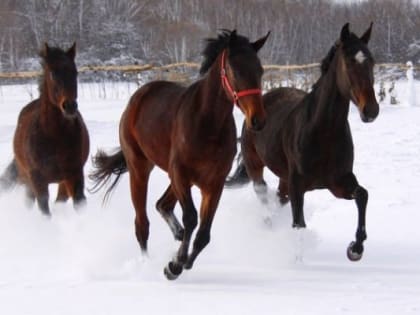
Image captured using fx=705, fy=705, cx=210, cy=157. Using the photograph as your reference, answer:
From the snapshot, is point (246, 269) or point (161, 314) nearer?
point (161, 314)

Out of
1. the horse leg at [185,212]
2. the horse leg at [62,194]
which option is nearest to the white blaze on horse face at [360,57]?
the horse leg at [185,212]

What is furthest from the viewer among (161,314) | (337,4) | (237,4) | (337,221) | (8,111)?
(337,4)

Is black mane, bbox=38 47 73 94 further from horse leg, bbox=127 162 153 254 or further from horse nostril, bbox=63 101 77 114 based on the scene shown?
horse leg, bbox=127 162 153 254

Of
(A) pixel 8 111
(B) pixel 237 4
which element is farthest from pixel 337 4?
(A) pixel 8 111

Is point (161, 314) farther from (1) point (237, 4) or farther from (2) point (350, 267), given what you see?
(1) point (237, 4)

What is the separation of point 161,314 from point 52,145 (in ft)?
10.6

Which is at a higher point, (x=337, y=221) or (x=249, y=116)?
(x=249, y=116)

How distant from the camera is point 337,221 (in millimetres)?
7402

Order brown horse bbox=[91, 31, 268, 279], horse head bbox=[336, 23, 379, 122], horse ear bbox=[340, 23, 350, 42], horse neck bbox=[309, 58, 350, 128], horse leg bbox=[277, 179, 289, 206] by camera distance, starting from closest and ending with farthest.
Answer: brown horse bbox=[91, 31, 268, 279] < horse head bbox=[336, 23, 379, 122] < horse ear bbox=[340, 23, 350, 42] < horse neck bbox=[309, 58, 350, 128] < horse leg bbox=[277, 179, 289, 206]

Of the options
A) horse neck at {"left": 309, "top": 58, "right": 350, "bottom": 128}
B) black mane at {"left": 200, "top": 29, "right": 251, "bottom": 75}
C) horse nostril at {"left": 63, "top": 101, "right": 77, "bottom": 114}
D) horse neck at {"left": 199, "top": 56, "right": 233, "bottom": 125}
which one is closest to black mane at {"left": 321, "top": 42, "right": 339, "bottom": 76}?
horse neck at {"left": 309, "top": 58, "right": 350, "bottom": 128}

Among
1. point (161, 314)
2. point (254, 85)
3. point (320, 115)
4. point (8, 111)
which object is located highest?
point (254, 85)

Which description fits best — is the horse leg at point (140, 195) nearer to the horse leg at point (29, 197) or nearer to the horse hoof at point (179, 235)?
the horse hoof at point (179, 235)

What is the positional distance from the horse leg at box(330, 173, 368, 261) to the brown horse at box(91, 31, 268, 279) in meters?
1.03

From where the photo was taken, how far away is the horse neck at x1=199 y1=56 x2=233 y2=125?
510 centimetres
